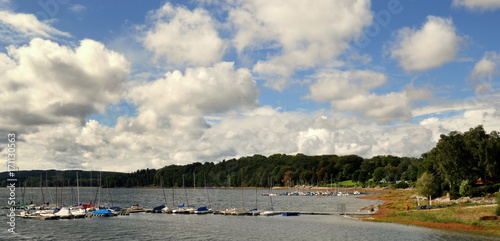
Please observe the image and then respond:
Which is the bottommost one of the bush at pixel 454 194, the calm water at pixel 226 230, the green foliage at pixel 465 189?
the calm water at pixel 226 230

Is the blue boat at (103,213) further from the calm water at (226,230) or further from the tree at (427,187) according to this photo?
the tree at (427,187)

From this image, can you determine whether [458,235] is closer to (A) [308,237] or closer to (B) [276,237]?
(A) [308,237]

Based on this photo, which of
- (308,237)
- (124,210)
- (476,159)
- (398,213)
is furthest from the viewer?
(124,210)

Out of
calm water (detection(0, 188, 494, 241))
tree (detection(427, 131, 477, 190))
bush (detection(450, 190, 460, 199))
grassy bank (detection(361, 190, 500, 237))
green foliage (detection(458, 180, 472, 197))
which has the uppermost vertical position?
tree (detection(427, 131, 477, 190))

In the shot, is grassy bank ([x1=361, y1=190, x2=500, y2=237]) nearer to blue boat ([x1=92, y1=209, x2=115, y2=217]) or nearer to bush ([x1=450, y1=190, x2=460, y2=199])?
bush ([x1=450, y1=190, x2=460, y2=199])

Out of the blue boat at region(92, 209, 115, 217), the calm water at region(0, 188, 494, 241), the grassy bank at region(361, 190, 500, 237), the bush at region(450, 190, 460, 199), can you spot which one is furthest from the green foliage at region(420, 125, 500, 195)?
the blue boat at region(92, 209, 115, 217)

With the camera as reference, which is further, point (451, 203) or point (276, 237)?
point (451, 203)

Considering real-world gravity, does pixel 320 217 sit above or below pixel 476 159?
below

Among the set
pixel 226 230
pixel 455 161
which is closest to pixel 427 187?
pixel 455 161

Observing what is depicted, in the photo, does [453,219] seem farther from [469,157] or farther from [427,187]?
[469,157]

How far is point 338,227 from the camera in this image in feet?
289

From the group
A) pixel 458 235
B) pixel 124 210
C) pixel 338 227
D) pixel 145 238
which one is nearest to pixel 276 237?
pixel 338 227

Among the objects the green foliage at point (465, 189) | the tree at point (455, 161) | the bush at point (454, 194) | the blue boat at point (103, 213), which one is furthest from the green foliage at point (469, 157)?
the blue boat at point (103, 213)

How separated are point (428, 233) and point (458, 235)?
5.22 meters
